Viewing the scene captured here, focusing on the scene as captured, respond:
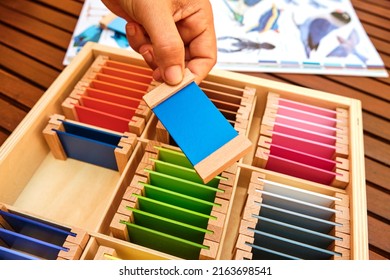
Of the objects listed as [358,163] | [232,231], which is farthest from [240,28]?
[232,231]

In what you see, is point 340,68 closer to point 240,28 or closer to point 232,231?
point 240,28

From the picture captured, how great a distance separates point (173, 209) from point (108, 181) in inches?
10.7

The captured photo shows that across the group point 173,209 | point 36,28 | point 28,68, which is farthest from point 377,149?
point 36,28

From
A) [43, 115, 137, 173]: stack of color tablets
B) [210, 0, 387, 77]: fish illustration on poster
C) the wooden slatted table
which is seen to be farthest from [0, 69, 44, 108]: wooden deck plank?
[210, 0, 387, 77]: fish illustration on poster

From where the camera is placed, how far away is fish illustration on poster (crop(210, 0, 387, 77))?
50.9 inches

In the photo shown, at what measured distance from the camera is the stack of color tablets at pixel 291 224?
0.74 m

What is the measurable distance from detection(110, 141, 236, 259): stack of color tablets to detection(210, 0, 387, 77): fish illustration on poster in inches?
23.4

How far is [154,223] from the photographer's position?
77 centimetres

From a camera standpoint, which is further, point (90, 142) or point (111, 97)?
point (111, 97)

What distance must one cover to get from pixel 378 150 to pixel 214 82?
1.94 ft

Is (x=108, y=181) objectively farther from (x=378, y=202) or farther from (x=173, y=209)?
(x=378, y=202)

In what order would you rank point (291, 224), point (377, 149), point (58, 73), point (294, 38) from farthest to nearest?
point (294, 38) → point (58, 73) → point (377, 149) → point (291, 224)

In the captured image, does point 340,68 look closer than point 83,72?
No

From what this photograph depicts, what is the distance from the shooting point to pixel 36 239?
702 mm
